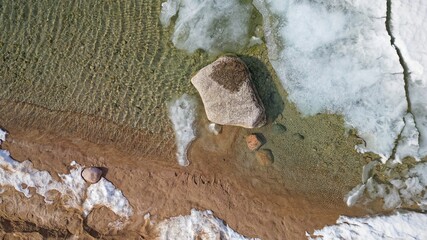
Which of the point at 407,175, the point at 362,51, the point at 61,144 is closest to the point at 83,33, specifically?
the point at 61,144

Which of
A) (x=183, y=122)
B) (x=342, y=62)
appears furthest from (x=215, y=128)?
(x=342, y=62)

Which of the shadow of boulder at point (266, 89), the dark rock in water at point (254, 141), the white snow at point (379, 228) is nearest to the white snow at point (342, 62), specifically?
the shadow of boulder at point (266, 89)

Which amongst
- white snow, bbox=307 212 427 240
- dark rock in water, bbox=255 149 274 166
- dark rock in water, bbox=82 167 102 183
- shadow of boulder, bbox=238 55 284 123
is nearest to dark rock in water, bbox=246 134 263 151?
dark rock in water, bbox=255 149 274 166

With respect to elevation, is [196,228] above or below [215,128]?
below

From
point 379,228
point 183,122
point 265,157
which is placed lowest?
point 379,228

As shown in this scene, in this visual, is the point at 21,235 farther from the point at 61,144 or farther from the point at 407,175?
the point at 407,175

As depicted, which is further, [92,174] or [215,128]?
[215,128]

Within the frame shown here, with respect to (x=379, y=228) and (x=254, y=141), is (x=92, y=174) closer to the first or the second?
(x=254, y=141)
